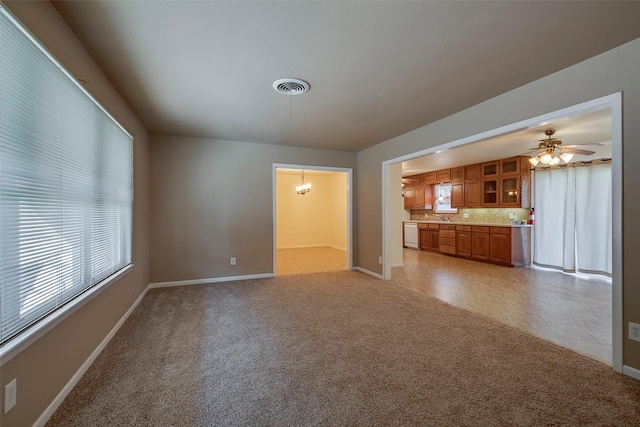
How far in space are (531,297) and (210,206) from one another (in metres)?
5.04

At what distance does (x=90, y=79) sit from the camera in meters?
2.14

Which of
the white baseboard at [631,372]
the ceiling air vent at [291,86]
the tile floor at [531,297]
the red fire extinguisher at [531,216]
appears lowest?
the tile floor at [531,297]

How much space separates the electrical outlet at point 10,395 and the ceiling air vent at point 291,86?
262cm

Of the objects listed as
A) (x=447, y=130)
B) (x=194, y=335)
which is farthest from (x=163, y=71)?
(x=447, y=130)

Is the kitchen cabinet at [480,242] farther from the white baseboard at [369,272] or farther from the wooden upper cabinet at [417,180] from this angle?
the white baseboard at [369,272]

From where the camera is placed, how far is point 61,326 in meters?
1.72

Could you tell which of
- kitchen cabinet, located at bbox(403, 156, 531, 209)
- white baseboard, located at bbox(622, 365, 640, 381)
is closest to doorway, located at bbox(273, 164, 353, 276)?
kitchen cabinet, located at bbox(403, 156, 531, 209)

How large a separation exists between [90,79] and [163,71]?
0.53 meters

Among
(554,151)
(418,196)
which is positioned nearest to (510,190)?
(554,151)

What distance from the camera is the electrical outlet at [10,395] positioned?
1243 mm

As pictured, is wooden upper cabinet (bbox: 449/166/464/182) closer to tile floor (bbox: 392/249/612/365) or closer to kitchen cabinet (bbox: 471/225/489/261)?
kitchen cabinet (bbox: 471/225/489/261)

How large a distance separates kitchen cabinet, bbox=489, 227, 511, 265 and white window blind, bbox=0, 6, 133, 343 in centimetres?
684

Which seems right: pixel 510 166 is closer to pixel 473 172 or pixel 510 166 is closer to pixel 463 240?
pixel 473 172

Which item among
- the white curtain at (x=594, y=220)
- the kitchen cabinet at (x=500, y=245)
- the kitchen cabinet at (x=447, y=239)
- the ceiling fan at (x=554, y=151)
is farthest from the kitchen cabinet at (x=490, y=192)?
the ceiling fan at (x=554, y=151)
